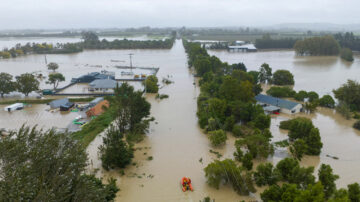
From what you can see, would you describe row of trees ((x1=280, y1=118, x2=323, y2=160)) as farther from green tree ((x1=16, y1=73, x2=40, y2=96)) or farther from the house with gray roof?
green tree ((x1=16, y1=73, x2=40, y2=96))

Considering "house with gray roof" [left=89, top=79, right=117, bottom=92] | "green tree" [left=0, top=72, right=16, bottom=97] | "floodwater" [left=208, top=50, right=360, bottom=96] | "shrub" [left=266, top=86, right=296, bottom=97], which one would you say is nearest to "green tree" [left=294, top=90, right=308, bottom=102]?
"shrub" [left=266, top=86, right=296, bottom=97]

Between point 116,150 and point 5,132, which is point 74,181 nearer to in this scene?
point 116,150

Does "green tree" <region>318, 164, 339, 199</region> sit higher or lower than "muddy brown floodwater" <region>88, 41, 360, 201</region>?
higher

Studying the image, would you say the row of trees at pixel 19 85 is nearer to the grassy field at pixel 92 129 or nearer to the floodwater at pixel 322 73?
the grassy field at pixel 92 129

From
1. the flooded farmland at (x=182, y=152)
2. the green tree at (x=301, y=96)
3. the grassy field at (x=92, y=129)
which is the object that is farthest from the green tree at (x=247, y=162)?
the green tree at (x=301, y=96)

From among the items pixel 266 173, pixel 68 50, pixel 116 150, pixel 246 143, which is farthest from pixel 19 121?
pixel 68 50
